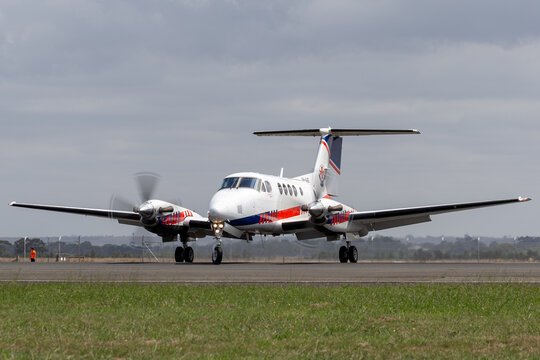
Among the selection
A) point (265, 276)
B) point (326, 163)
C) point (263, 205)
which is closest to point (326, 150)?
point (326, 163)

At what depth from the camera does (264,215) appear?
3519 centimetres


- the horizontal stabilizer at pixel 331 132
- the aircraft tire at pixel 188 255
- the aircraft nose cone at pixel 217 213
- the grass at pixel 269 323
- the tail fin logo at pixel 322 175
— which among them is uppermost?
the horizontal stabilizer at pixel 331 132

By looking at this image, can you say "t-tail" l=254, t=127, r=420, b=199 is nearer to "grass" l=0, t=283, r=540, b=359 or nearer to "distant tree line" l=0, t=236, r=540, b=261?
"distant tree line" l=0, t=236, r=540, b=261

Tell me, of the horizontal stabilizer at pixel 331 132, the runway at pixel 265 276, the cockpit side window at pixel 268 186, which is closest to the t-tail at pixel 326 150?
the horizontal stabilizer at pixel 331 132

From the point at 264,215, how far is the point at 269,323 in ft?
82.0

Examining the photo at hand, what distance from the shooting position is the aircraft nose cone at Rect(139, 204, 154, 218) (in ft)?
115

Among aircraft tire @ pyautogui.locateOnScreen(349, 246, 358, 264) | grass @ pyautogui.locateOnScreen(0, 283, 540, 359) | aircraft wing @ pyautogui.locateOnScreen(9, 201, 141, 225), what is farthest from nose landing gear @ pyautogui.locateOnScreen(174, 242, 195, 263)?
grass @ pyautogui.locateOnScreen(0, 283, 540, 359)

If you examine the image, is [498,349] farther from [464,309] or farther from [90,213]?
[90,213]

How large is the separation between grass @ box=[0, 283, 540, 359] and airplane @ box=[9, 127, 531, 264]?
1781 centimetres

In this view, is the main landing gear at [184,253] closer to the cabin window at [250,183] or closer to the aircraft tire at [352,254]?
the cabin window at [250,183]

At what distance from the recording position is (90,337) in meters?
8.84

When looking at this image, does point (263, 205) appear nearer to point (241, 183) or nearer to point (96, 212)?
point (241, 183)

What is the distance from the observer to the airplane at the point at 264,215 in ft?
110

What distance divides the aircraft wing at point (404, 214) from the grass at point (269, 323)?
18979mm
